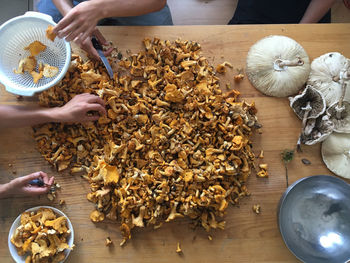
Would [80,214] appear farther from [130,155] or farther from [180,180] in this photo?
[180,180]

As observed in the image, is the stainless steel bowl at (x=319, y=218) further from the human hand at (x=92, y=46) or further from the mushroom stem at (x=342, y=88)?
the human hand at (x=92, y=46)

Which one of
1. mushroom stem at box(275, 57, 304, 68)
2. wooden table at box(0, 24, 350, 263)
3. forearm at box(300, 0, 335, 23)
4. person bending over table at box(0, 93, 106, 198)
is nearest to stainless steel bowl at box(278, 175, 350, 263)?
wooden table at box(0, 24, 350, 263)

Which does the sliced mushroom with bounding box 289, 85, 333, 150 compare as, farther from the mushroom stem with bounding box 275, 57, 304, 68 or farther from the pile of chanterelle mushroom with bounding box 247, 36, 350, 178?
the mushroom stem with bounding box 275, 57, 304, 68

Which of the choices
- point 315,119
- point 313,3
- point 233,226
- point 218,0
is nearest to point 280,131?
point 315,119

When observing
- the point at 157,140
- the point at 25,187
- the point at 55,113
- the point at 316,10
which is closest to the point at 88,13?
the point at 55,113

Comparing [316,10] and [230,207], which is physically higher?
[316,10]

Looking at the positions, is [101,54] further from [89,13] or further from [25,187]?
[25,187]
